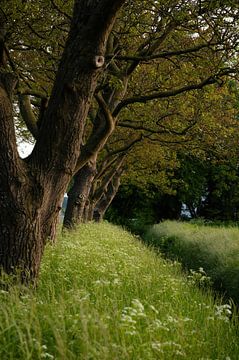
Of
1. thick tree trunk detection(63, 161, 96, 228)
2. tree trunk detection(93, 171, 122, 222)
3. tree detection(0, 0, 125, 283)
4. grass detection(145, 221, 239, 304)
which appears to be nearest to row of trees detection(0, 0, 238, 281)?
tree detection(0, 0, 125, 283)

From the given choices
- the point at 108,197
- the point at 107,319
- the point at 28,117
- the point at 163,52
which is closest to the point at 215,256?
the point at 163,52

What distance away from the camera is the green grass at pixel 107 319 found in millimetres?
4316

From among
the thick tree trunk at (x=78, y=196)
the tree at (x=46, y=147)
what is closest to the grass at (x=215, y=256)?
the thick tree trunk at (x=78, y=196)

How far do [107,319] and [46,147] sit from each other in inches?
129

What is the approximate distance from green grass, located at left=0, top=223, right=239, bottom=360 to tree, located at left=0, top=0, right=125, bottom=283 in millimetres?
745

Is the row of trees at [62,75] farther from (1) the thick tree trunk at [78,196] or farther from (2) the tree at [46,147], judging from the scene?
(1) the thick tree trunk at [78,196]

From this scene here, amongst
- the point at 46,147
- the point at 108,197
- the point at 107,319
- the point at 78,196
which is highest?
the point at 108,197

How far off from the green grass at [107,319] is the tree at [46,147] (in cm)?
75

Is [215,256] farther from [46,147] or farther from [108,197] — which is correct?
[108,197]

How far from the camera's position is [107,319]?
524 cm

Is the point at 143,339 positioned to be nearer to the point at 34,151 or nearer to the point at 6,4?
the point at 34,151

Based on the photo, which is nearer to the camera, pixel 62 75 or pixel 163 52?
pixel 62 75

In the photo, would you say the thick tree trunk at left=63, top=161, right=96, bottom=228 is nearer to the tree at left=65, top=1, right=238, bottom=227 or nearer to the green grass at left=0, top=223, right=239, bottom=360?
the tree at left=65, top=1, right=238, bottom=227

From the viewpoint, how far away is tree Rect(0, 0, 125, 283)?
7328 mm
